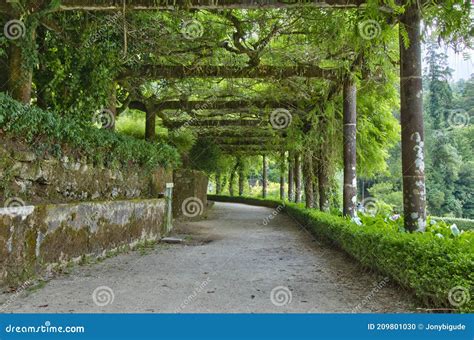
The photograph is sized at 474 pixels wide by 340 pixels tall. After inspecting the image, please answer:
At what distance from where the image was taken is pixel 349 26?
5.99 meters

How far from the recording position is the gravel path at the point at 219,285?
401cm

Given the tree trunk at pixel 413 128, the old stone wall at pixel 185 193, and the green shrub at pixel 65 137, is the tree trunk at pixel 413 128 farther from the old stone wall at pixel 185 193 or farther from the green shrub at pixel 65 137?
the old stone wall at pixel 185 193

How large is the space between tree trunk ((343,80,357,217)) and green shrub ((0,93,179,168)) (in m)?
4.42

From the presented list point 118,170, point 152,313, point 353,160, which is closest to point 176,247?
point 118,170

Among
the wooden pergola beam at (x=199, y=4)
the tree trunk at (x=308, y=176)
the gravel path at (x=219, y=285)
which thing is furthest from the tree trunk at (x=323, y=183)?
the wooden pergola beam at (x=199, y=4)

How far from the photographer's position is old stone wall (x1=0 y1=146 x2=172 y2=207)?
192 inches

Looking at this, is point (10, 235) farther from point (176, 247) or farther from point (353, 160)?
point (353, 160)

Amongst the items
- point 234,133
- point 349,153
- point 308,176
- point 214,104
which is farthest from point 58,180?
point 234,133

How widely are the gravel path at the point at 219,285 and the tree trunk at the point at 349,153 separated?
1181mm

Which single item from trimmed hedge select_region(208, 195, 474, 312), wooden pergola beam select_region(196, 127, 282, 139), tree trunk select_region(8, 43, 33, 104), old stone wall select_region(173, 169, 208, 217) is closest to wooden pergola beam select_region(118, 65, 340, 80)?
tree trunk select_region(8, 43, 33, 104)

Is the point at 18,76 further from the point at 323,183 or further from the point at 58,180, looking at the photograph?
the point at 323,183

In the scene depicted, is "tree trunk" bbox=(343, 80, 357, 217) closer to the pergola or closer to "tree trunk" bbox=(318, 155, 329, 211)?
the pergola

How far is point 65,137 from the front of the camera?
607 centimetres

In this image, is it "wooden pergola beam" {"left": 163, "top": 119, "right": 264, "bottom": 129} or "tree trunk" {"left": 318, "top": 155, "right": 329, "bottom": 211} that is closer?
"tree trunk" {"left": 318, "top": 155, "right": 329, "bottom": 211}
